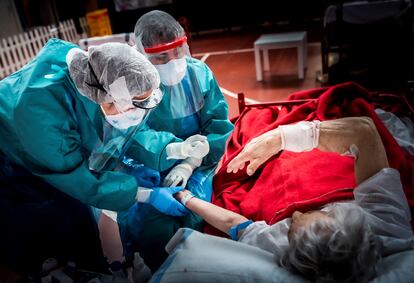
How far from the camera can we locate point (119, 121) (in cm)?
138

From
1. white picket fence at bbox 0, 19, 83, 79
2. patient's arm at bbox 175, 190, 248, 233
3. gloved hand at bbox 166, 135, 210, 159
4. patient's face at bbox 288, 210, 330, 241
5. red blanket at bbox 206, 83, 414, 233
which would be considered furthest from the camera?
white picket fence at bbox 0, 19, 83, 79

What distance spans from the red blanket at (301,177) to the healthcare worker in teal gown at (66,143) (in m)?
0.36

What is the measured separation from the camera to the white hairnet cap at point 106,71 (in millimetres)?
1240

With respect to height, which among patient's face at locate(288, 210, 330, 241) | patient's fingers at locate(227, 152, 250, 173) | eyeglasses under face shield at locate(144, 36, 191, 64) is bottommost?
patient's fingers at locate(227, 152, 250, 173)

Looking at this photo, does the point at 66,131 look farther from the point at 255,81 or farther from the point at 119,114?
the point at 255,81

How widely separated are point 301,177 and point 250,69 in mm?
3346

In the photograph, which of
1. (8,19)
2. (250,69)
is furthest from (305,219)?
(8,19)

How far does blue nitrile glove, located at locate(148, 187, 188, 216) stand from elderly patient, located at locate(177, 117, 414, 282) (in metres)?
0.04

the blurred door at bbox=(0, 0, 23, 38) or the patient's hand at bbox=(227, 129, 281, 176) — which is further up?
the blurred door at bbox=(0, 0, 23, 38)

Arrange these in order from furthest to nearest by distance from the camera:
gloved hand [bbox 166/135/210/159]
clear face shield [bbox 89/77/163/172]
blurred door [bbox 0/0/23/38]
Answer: blurred door [bbox 0/0/23/38] → gloved hand [bbox 166/135/210/159] → clear face shield [bbox 89/77/163/172]

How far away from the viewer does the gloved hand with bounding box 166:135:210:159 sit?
167 centimetres

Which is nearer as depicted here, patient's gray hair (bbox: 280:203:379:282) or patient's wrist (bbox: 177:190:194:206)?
patient's gray hair (bbox: 280:203:379:282)

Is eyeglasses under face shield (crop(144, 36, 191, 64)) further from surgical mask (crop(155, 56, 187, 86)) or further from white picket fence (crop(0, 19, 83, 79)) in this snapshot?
white picket fence (crop(0, 19, 83, 79))

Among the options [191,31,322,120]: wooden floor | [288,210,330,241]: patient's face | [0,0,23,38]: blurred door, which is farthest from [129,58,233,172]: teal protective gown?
[0,0,23,38]: blurred door
